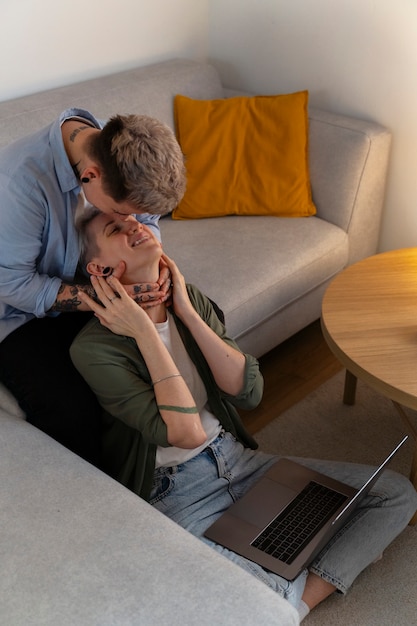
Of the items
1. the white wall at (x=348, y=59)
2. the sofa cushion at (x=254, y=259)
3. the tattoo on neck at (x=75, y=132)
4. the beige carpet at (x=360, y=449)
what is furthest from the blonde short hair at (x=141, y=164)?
the white wall at (x=348, y=59)

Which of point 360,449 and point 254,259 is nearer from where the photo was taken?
point 360,449

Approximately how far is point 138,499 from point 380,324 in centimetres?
91

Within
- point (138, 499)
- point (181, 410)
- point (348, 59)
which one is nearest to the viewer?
point (138, 499)

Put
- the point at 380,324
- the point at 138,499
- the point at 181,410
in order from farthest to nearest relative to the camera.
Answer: the point at 380,324 < the point at 181,410 < the point at 138,499

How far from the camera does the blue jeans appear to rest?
5.61 ft

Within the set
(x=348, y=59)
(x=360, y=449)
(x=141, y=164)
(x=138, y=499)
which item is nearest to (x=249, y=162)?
(x=348, y=59)

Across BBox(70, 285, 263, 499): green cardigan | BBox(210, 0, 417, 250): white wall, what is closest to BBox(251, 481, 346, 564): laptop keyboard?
BBox(70, 285, 263, 499): green cardigan

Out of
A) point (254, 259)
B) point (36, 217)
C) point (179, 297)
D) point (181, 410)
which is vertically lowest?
point (254, 259)

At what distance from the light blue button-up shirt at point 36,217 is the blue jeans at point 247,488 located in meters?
0.50

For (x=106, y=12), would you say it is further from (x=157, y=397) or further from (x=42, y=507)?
(x=42, y=507)

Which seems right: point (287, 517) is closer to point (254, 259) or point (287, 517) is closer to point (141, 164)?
point (141, 164)

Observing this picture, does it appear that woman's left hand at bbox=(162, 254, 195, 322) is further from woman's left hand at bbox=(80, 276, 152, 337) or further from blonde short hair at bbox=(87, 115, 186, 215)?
blonde short hair at bbox=(87, 115, 186, 215)

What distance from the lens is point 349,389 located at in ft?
8.25

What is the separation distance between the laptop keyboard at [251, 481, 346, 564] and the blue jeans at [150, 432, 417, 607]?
58 mm
